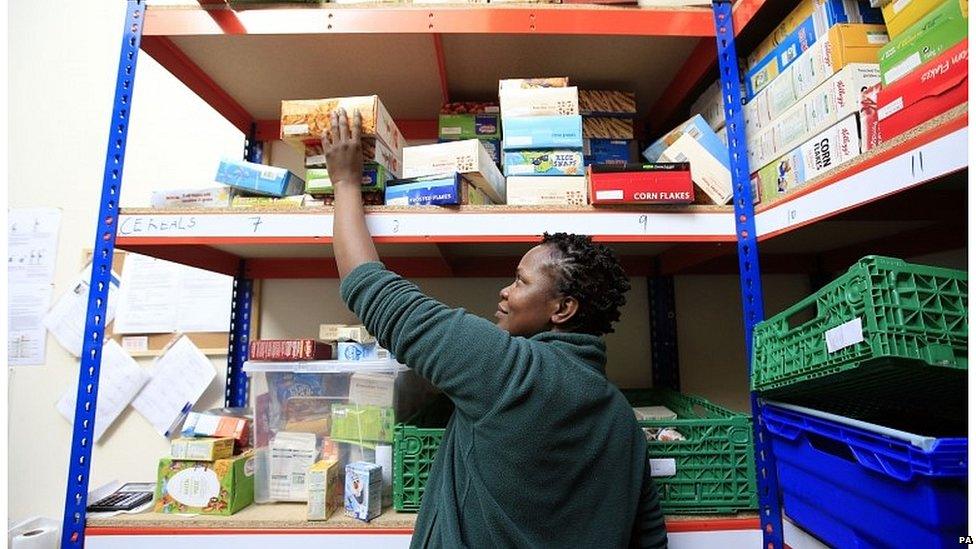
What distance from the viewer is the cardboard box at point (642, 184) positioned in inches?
40.8

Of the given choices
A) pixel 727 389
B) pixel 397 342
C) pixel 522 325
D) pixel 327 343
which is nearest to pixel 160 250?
pixel 327 343

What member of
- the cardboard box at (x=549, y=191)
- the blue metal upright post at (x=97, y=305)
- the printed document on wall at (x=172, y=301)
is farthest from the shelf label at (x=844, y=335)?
the printed document on wall at (x=172, y=301)

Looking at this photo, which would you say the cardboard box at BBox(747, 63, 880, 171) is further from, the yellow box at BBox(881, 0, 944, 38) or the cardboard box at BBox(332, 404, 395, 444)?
the cardboard box at BBox(332, 404, 395, 444)

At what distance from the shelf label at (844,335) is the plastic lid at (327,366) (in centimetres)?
86

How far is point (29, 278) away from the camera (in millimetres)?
1816

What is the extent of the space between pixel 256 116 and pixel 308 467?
120 cm

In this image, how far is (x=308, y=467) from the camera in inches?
44.1

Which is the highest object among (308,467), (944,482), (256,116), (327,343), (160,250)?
(256,116)

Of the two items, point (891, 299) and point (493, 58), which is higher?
point (493, 58)

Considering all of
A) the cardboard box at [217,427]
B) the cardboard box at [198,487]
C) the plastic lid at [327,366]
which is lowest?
the cardboard box at [198,487]

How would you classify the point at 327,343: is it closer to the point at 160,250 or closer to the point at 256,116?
the point at 160,250

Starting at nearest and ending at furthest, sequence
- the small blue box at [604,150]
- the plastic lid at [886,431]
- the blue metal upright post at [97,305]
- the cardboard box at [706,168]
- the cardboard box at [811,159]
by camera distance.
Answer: the plastic lid at [886,431], the cardboard box at [811,159], the blue metal upright post at [97,305], the cardboard box at [706,168], the small blue box at [604,150]

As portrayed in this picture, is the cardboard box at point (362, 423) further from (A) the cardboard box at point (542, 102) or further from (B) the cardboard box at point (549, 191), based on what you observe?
(A) the cardboard box at point (542, 102)

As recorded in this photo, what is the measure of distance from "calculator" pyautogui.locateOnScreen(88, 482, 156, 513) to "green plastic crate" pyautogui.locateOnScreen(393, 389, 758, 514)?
2.06 ft
